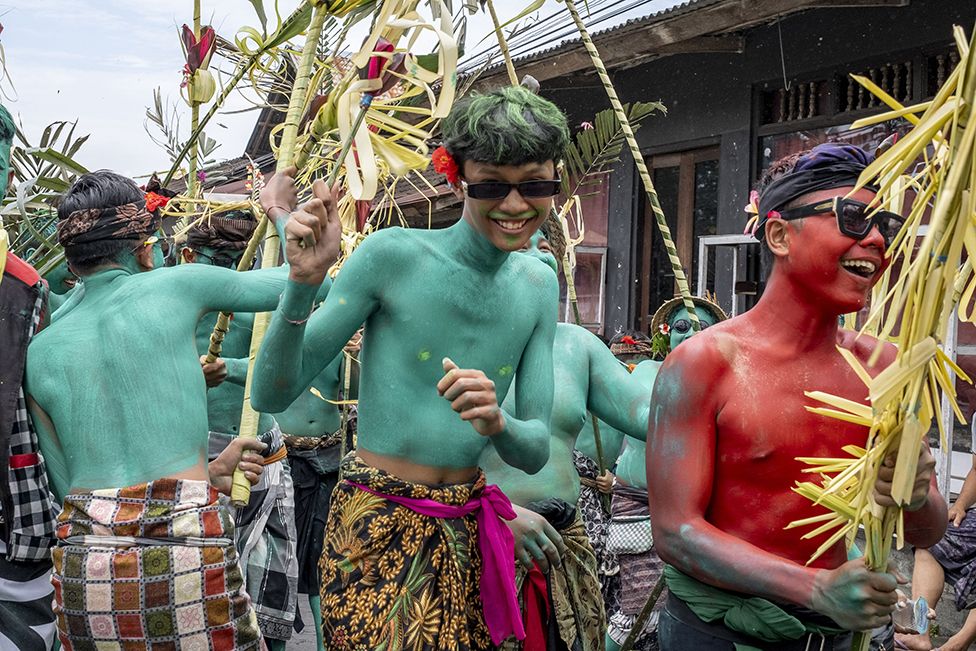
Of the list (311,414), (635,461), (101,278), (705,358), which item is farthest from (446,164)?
(311,414)

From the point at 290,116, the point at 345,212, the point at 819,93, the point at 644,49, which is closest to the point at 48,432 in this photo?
the point at 345,212

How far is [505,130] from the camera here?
248 cm

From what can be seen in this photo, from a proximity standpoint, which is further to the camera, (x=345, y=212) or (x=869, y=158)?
(x=345, y=212)

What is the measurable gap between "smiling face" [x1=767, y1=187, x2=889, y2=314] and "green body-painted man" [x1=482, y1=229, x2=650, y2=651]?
1.07 meters

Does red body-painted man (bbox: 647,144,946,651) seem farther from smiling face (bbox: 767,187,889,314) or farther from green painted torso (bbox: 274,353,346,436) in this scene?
green painted torso (bbox: 274,353,346,436)

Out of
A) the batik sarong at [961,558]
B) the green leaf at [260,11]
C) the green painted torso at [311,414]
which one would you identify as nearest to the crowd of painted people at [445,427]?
the green leaf at [260,11]

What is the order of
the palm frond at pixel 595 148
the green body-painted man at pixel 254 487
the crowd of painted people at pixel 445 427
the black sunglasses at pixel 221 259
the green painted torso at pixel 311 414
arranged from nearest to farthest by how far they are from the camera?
the crowd of painted people at pixel 445 427 → the palm frond at pixel 595 148 → the green body-painted man at pixel 254 487 → the black sunglasses at pixel 221 259 → the green painted torso at pixel 311 414

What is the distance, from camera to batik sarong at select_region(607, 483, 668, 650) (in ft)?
15.1

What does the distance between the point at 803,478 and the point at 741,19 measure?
5.36m

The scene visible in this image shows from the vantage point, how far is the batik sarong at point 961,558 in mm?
5895

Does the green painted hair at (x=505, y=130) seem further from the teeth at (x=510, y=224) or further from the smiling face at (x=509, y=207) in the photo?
the teeth at (x=510, y=224)

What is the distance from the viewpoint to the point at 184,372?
3035 mm

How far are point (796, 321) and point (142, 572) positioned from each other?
1804mm

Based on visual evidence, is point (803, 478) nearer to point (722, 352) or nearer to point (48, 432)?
point (722, 352)
